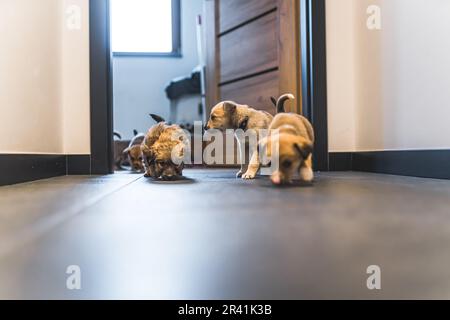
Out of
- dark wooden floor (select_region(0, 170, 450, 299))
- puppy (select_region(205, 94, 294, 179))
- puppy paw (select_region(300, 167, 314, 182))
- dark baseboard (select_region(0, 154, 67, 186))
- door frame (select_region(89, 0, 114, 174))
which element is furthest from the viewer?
door frame (select_region(89, 0, 114, 174))

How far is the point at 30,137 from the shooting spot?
4.45ft

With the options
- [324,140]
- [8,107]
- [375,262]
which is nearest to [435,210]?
[375,262]

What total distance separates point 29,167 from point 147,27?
9.51 ft

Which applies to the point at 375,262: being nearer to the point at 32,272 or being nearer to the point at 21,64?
the point at 32,272

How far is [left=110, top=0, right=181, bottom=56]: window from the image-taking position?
12.4ft


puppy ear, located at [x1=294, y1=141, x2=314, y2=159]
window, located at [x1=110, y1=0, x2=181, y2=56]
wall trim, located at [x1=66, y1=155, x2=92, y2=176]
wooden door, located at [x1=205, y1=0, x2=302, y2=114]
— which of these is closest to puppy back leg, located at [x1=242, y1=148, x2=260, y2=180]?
puppy ear, located at [x1=294, y1=141, x2=314, y2=159]

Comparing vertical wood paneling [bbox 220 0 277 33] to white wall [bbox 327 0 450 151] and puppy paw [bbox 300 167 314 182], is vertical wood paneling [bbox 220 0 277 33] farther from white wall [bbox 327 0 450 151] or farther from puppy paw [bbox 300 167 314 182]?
puppy paw [bbox 300 167 314 182]

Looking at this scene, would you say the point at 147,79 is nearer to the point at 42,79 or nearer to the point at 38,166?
the point at 42,79

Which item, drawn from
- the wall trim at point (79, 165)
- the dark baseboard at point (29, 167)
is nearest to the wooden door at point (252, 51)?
the wall trim at point (79, 165)

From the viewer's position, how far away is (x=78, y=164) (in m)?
1.64

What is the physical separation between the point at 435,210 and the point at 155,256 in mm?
515

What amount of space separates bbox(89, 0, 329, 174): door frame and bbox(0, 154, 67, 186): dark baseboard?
149mm

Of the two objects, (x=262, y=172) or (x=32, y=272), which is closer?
(x=32, y=272)

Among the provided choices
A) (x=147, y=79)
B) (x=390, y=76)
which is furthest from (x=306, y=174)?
(x=147, y=79)
